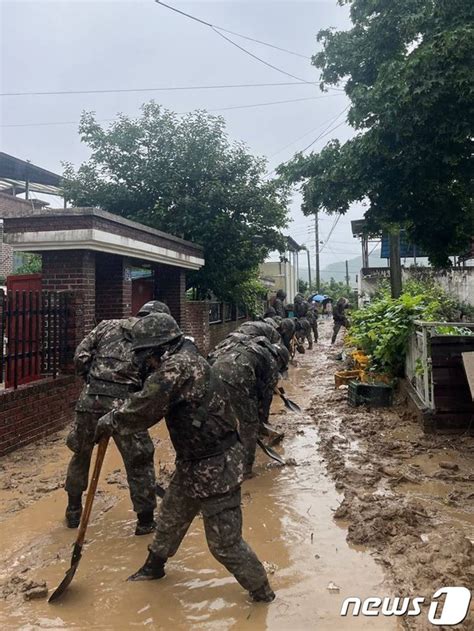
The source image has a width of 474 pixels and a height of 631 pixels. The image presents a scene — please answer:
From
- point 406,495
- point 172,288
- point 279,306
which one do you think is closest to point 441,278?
point 279,306

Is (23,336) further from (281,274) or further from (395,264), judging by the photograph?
(281,274)

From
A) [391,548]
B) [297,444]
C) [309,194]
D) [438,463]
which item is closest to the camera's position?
[391,548]

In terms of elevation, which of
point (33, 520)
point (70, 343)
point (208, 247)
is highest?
point (208, 247)

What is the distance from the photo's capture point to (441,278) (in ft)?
62.0

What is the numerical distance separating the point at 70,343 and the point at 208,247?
6.14 metres

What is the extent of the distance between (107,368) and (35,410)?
276 centimetres

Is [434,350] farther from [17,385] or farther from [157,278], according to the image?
[157,278]

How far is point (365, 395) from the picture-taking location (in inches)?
319

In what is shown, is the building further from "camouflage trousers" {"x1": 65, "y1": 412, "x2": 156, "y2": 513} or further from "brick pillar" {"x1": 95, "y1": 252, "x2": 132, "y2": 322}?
"camouflage trousers" {"x1": 65, "y1": 412, "x2": 156, "y2": 513}

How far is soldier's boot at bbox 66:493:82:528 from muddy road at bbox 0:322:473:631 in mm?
86

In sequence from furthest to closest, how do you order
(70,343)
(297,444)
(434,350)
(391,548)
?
(70,343) → (297,444) → (434,350) → (391,548)

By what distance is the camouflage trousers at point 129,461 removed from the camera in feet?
12.7

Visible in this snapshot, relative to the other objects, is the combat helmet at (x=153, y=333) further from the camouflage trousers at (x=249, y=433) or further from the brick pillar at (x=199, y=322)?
the brick pillar at (x=199, y=322)

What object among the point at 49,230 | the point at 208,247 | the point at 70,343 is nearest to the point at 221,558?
the point at 70,343
